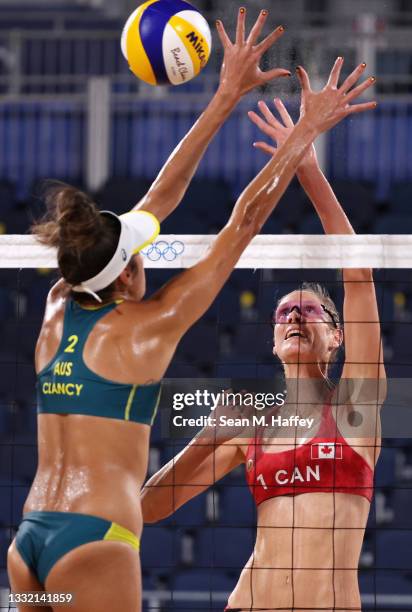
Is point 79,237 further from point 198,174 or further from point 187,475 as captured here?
point 198,174

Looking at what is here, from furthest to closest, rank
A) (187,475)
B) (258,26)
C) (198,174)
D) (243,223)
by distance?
1. (198,174)
2. (187,475)
3. (258,26)
4. (243,223)

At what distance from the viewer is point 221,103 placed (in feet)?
12.8

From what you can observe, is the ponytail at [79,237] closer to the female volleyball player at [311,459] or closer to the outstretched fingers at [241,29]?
the outstretched fingers at [241,29]

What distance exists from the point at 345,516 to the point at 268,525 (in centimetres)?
32

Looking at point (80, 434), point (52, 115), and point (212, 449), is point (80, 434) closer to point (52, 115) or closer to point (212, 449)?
point (212, 449)

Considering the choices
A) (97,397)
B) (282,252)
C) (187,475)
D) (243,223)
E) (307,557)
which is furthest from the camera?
(187,475)

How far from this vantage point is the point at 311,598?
169 inches

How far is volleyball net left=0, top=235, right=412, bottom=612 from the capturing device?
4.48 metres

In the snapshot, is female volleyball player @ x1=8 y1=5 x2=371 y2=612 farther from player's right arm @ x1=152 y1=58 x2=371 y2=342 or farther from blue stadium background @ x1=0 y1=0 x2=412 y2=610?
blue stadium background @ x1=0 y1=0 x2=412 y2=610

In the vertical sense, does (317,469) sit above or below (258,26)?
below

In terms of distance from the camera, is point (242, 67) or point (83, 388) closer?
point (83, 388)

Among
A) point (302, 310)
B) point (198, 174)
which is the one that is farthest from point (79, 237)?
point (198, 174)

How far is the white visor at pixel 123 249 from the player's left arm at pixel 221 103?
0.40m

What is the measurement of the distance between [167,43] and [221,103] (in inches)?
22.5
